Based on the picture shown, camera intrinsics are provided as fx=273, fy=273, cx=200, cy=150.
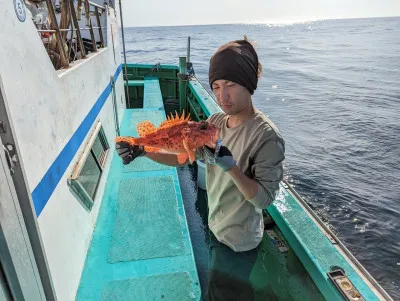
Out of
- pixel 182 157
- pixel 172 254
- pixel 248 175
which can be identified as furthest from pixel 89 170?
pixel 248 175

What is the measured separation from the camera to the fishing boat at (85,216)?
65.4 inches

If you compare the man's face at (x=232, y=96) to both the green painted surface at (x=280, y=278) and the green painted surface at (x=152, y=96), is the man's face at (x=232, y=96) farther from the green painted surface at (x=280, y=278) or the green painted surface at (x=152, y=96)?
the green painted surface at (x=152, y=96)

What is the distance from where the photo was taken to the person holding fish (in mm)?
2129

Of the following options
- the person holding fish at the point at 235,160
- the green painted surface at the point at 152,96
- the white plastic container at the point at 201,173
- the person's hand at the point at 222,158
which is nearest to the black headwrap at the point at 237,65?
the person holding fish at the point at 235,160

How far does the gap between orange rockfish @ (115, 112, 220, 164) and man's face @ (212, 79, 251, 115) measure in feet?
0.71

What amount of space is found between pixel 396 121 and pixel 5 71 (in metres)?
17.8

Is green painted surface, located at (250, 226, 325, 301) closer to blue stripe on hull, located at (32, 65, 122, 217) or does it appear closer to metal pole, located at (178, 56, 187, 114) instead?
blue stripe on hull, located at (32, 65, 122, 217)

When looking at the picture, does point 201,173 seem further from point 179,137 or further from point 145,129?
point 179,137

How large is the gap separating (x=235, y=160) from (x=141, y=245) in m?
2.24

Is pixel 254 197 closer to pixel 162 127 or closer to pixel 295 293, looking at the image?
pixel 162 127

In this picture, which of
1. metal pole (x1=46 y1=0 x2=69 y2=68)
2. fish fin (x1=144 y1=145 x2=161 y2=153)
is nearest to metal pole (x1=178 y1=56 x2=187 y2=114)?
metal pole (x1=46 y1=0 x2=69 y2=68)

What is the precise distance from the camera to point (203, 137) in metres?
2.22

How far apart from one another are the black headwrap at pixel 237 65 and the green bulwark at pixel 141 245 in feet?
7.96

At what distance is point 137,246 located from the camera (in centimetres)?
379
